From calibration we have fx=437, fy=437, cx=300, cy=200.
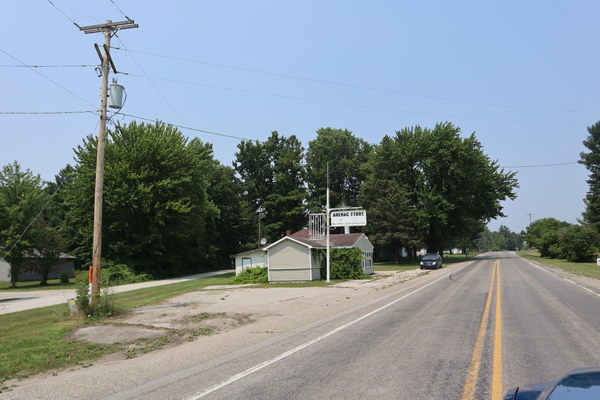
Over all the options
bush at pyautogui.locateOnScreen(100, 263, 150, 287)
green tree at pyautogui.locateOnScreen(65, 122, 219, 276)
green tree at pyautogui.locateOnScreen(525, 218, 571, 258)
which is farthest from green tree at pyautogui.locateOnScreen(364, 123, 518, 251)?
bush at pyautogui.locateOnScreen(100, 263, 150, 287)

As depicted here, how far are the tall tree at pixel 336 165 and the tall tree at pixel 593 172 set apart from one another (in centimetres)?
3687

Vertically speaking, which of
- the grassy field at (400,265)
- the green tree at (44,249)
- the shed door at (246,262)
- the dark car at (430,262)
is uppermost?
the green tree at (44,249)

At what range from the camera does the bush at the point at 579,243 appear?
55.8 meters

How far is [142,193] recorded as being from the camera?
1756 inches

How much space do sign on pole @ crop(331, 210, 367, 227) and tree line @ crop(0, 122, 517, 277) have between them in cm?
1918

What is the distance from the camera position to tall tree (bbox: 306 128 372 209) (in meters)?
77.9

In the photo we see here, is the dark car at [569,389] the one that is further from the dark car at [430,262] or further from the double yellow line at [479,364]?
the dark car at [430,262]

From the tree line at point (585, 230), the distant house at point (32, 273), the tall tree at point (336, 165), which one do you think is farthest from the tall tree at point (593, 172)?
the distant house at point (32, 273)

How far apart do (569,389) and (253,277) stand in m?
32.9

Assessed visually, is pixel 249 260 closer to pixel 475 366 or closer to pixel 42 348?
pixel 42 348

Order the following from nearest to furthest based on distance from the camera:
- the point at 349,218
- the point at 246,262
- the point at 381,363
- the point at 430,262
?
the point at 381,363
the point at 349,218
the point at 430,262
the point at 246,262

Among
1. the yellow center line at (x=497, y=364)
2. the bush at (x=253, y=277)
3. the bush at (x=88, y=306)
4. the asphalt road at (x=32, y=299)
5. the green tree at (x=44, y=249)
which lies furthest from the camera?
the green tree at (x=44, y=249)

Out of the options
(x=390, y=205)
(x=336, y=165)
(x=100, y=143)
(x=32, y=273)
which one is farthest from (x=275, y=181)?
(x=100, y=143)

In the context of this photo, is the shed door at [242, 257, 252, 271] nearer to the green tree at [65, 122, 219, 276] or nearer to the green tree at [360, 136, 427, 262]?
the green tree at [65, 122, 219, 276]
